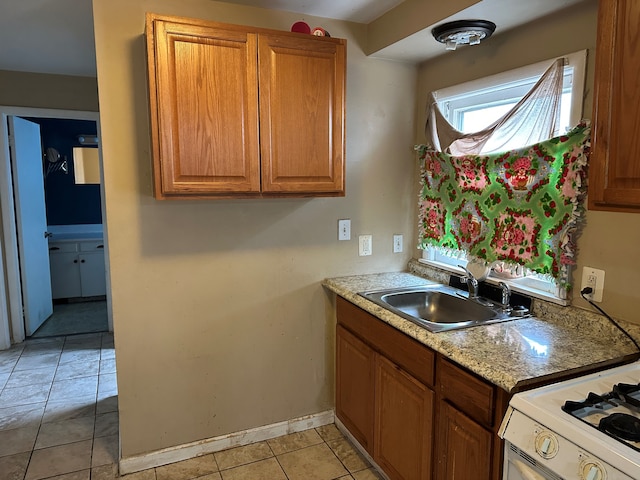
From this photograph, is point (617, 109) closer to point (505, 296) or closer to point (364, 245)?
point (505, 296)

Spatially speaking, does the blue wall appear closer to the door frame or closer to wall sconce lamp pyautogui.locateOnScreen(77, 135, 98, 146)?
wall sconce lamp pyautogui.locateOnScreen(77, 135, 98, 146)

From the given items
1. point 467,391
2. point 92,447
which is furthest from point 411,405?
point 92,447

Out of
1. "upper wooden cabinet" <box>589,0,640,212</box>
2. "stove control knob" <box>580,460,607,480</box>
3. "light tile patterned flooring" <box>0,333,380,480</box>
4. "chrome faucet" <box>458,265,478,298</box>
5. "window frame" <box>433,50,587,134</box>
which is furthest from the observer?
"light tile patterned flooring" <box>0,333,380,480</box>

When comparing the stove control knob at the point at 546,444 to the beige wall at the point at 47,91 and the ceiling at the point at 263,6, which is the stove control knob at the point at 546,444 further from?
the beige wall at the point at 47,91

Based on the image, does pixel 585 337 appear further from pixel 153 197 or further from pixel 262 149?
pixel 153 197

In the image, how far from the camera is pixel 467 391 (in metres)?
1.53

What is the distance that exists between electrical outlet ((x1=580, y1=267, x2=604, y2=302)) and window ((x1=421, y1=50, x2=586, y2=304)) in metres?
0.10

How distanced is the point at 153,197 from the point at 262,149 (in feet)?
1.92

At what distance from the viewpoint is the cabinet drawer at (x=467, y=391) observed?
1437 millimetres

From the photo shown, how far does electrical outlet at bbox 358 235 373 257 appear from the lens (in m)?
2.62

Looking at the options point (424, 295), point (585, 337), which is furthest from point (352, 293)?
point (585, 337)

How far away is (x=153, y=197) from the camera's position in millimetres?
2160

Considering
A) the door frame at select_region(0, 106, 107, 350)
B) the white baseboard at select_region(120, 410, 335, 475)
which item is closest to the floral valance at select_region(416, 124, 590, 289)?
the white baseboard at select_region(120, 410, 335, 475)

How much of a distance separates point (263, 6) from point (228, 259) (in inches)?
49.8
